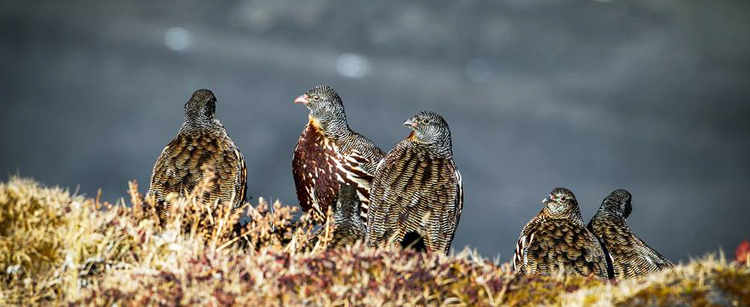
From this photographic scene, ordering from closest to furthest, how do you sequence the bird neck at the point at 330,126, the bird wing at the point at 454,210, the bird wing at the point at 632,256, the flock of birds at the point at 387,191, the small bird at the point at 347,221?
the small bird at the point at 347,221, the flock of birds at the point at 387,191, the bird wing at the point at 454,210, the bird wing at the point at 632,256, the bird neck at the point at 330,126

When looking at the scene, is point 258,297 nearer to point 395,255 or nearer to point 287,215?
point 395,255

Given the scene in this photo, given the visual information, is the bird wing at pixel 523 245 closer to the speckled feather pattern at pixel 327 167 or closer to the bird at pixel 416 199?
the bird at pixel 416 199

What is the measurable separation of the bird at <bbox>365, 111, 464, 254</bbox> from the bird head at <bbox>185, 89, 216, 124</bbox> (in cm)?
260

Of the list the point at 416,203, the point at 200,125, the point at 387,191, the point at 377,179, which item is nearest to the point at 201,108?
the point at 200,125

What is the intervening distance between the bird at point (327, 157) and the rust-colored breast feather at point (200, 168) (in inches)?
56.0

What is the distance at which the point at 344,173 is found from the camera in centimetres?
1403

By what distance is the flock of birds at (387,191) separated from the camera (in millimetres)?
11867

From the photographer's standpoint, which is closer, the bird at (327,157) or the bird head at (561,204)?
the bird head at (561,204)

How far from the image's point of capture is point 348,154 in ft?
46.6

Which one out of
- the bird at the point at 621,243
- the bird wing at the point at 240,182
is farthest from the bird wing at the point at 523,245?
the bird wing at the point at 240,182

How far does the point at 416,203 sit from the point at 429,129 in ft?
4.27

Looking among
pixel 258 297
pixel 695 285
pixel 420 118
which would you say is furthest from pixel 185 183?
pixel 695 285

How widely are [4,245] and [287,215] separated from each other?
3.13 meters

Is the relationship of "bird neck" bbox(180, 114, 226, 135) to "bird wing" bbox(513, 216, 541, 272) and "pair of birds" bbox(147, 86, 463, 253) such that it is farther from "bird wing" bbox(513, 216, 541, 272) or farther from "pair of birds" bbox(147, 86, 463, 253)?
"bird wing" bbox(513, 216, 541, 272)
